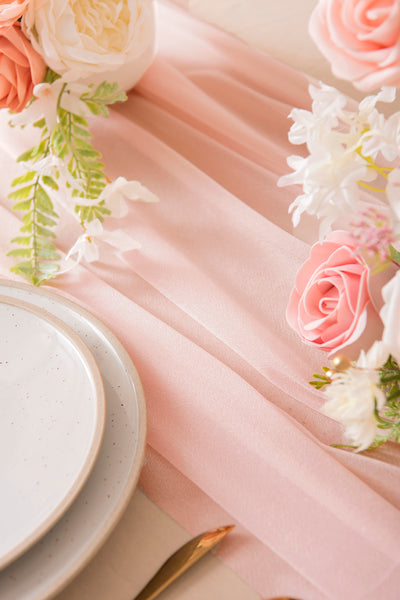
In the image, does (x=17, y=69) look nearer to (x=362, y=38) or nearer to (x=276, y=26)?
(x=362, y=38)

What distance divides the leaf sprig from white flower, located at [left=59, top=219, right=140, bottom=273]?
0.01 metres

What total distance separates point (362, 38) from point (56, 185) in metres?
0.44

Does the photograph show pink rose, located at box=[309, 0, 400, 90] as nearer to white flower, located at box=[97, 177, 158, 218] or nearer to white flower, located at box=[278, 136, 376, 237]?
white flower, located at box=[278, 136, 376, 237]

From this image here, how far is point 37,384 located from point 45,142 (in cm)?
35

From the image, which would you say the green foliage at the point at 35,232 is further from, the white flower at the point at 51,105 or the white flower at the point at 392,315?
the white flower at the point at 392,315

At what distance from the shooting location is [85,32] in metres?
0.74

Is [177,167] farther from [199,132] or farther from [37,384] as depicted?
[37,384]

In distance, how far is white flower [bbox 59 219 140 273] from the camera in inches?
30.5

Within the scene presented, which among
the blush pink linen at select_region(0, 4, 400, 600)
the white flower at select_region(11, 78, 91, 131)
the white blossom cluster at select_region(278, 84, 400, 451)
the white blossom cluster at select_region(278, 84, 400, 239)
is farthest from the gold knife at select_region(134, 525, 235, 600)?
the white flower at select_region(11, 78, 91, 131)

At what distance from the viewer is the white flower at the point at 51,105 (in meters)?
0.77

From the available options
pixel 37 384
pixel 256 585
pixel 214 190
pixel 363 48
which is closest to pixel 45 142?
pixel 214 190

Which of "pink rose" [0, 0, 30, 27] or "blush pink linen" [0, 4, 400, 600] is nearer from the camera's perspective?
"blush pink linen" [0, 4, 400, 600]

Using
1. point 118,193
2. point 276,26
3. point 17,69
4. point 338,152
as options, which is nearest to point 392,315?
point 338,152

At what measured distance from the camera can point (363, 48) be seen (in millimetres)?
487
